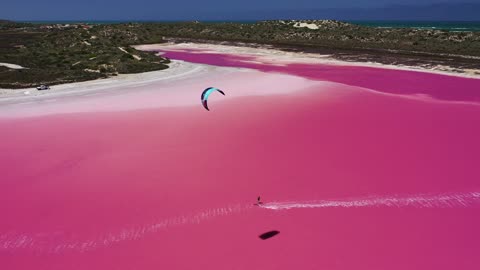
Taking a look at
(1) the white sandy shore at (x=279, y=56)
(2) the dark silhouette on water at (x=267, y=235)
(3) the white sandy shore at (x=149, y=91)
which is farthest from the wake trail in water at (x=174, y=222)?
(1) the white sandy shore at (x=279, y=56)

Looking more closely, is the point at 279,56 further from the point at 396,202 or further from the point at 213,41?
the point at 396,202

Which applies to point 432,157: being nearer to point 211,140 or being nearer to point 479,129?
point 479,129

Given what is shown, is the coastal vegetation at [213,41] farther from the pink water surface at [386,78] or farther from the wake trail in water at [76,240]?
the wake trail in water at [76,240]

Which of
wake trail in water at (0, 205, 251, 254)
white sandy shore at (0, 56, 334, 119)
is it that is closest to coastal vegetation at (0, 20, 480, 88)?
white sandy shore at (0, 56, 334, 119)

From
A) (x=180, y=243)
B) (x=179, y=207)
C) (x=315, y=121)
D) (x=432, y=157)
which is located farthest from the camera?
(x=315, y=121)

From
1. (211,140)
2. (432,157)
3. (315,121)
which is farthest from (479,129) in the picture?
(211,140)

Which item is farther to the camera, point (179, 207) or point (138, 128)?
point (138, 128)
